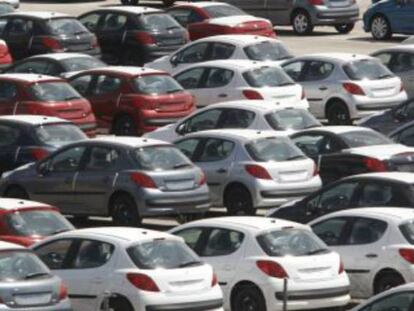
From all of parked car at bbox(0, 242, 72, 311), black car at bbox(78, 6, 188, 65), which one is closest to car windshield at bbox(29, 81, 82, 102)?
black car at bbox(78, 6, 188, 65)

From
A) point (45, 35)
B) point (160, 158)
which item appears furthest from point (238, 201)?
point (45, 35)

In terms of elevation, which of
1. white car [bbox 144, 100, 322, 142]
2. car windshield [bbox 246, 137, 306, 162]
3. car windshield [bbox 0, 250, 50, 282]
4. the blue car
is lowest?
the blue car

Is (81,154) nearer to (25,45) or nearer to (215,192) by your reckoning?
(215,192)

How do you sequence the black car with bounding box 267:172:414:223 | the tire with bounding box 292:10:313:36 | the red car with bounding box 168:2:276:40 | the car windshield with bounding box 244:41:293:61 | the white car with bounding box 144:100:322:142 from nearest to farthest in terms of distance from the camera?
the black car with bounding box 267:172:414:223 < the white car with bounding box 144:100:322:142 < the car windshield with bounding box 244:41:293:61 < the red car with bounding box 168:2:276:40 < the tire with bounding box 292:10:313:36

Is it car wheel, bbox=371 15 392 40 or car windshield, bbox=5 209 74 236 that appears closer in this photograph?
car windshield, bbox=5 209 74 236

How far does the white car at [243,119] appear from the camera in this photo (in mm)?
33688

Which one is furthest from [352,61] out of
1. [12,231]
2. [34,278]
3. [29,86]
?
[34,278]

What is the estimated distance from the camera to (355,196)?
91.1 ft

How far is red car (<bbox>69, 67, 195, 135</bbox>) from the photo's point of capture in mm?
36469

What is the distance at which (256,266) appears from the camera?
24094 millimetres

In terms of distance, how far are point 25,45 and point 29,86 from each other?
815 centimetres

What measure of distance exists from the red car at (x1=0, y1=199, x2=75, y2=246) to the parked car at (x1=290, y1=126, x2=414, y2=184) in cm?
626

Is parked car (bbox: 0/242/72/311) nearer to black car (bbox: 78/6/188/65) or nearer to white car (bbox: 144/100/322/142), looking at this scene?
white car (bbox: 144/100/322/142)

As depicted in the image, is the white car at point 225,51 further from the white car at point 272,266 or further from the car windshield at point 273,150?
the white car at point 272,266
